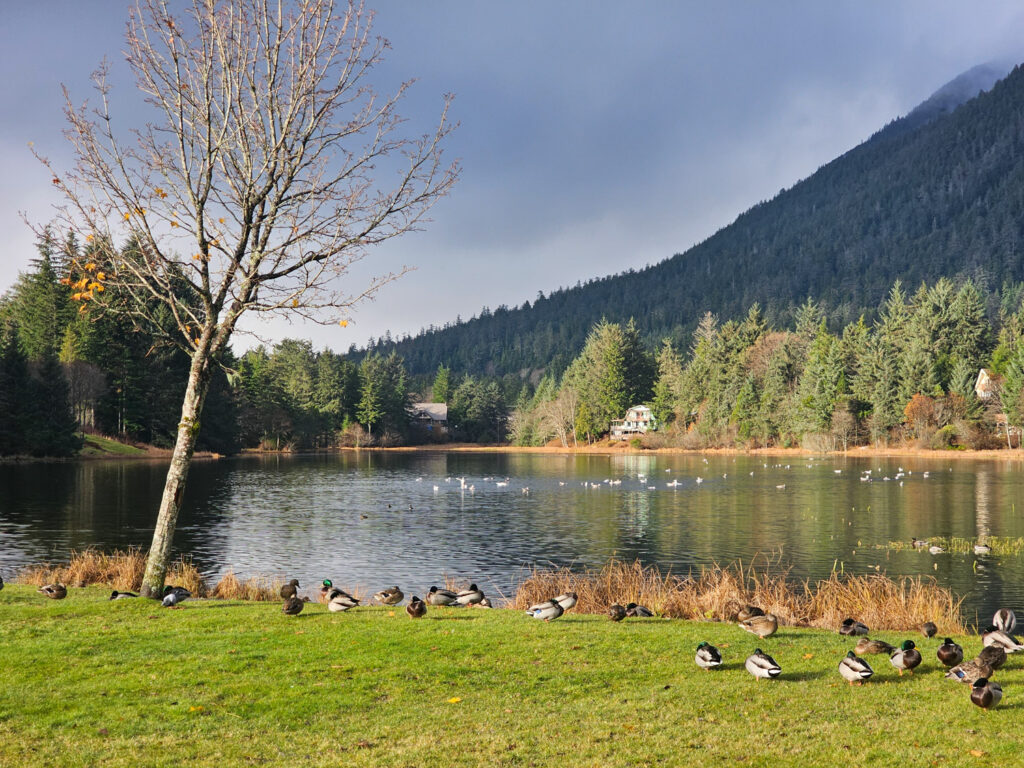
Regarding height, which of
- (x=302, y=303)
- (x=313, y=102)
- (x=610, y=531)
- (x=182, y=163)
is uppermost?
(x=313, y=102)

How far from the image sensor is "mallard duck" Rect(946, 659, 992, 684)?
9.89 m

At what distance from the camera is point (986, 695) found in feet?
29.7

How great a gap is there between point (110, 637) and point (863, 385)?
10289 cm

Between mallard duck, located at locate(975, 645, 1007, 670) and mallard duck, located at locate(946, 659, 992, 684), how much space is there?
150 mm

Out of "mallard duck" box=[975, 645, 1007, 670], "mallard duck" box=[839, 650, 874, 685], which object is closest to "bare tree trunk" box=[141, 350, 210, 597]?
"mallard duck" box=[839, 650, 874, 685]

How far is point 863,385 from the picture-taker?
101m

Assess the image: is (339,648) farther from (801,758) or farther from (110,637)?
(801,758)

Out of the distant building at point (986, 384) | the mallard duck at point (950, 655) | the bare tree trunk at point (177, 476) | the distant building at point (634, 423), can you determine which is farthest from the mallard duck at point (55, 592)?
the distant building at point (634, 423)

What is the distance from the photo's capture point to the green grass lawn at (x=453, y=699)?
7871 millimetres

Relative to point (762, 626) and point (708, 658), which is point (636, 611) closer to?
point (762, 626)

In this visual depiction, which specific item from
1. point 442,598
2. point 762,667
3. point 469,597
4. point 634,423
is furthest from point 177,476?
point 634,423

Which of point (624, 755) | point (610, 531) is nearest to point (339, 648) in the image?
point (624, 755)

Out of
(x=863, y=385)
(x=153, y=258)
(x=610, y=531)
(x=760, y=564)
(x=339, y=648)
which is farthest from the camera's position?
(x=863, y=385)

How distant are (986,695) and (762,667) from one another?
2550 millimetres
